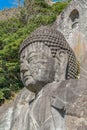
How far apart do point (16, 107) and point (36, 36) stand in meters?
0.88

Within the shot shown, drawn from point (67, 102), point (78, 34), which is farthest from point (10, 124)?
point (78, 34)

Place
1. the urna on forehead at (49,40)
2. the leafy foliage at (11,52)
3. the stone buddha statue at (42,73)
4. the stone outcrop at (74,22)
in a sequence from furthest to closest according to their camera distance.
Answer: the leafy foliage at (11,52), the stone outcrop at (74,22), the urna on forehead at (49,40), the stone buddha statue at (42,73)

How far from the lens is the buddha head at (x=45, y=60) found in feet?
17.1

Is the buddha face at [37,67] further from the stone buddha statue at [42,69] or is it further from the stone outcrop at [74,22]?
the stone outcrop at [74,22]

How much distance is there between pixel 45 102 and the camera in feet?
16.5

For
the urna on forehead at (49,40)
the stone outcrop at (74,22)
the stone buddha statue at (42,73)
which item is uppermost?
the stone outcrop at (74,22)

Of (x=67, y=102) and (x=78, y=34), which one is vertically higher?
(x=78, y=34)

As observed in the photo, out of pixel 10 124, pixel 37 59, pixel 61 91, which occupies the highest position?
pixel 37 59

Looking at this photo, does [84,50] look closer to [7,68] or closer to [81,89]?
[81,89]

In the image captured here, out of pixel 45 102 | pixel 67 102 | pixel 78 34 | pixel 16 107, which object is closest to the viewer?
pixel 67 102

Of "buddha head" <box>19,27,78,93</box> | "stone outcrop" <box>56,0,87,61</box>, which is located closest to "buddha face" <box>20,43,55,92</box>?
"buddha head" <box>19,27,78,93</box>

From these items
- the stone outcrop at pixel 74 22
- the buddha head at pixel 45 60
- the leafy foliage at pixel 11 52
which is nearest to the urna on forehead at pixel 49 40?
the buddha head at pixel 45 60

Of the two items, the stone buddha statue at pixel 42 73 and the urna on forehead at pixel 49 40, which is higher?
the urna on forehead at pixel 49 40

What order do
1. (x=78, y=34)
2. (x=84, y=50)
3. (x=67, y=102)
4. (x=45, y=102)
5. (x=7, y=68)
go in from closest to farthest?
(x=67, y=102)
(x=45, y=102)
(x=84, y=50)
(x=78, y=34)
(x=7, y=68)
